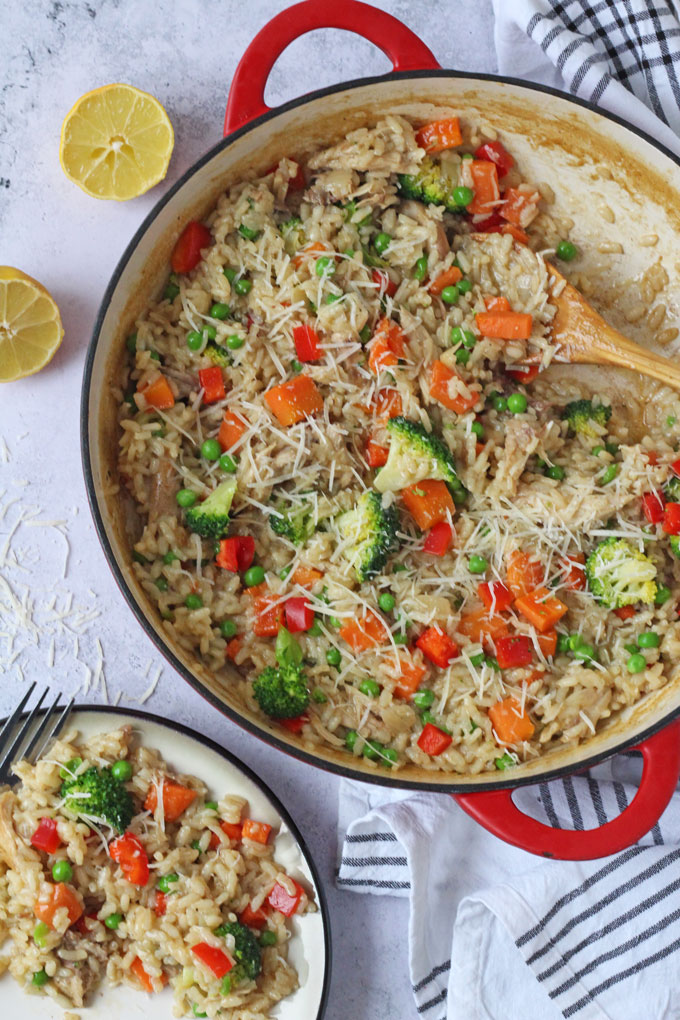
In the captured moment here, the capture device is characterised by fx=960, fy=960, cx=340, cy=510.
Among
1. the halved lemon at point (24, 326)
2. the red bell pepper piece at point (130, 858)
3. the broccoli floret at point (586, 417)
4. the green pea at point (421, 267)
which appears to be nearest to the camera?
the red bell pepper piece at point (130, 858)

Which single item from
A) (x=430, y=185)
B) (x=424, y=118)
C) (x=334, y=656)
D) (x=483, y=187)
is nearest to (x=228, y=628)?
(x=334, y=656)

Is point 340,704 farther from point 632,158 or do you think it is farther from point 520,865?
point 632,158

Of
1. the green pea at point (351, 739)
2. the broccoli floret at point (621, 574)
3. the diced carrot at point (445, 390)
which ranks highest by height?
the diced carrot at point (445, 390)

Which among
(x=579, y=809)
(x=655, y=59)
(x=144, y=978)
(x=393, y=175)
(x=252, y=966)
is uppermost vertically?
(x=655, y=59)

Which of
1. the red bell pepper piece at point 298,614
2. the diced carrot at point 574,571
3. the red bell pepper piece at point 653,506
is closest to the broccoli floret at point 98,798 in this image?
the red bell pepper piece at point 298,614

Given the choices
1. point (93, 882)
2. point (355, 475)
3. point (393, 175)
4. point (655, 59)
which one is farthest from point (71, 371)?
point (655, 59)

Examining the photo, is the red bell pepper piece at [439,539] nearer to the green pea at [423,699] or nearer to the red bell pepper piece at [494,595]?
the red bell pepper piece at [494,595]

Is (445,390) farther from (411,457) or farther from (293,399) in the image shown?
(293,399)
